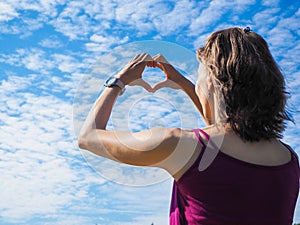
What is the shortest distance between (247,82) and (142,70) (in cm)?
87

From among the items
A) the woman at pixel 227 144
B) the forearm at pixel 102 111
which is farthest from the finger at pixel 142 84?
the forearm at pixel 102 111

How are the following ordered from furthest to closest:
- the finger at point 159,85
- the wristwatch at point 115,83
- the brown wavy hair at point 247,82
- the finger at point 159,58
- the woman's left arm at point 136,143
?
the finger at point 159,85 → the finger at point 159,58 → the wristwatch at point 115,83 → the brown wavy hair at point 247,82 → the woman's left arm at point 136,143

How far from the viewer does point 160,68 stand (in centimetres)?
406

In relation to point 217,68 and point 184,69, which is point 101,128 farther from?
point 184,69

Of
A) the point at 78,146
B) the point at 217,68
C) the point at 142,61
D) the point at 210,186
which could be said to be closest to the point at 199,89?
the point at 217,68

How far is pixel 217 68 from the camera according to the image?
3217mm

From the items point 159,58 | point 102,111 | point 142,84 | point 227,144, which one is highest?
point 159,58

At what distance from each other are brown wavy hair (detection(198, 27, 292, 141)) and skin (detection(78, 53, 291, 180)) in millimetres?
95

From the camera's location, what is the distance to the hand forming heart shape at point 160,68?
360cm

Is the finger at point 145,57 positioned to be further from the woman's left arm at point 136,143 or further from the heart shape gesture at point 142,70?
the woman's left arm at point 136,143

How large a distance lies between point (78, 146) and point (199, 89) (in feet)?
3.34

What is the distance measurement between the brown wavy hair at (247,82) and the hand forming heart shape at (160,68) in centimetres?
58

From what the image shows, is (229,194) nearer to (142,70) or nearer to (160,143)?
(160,143)

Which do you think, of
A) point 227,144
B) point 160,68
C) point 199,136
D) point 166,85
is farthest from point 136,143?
point 166,85
